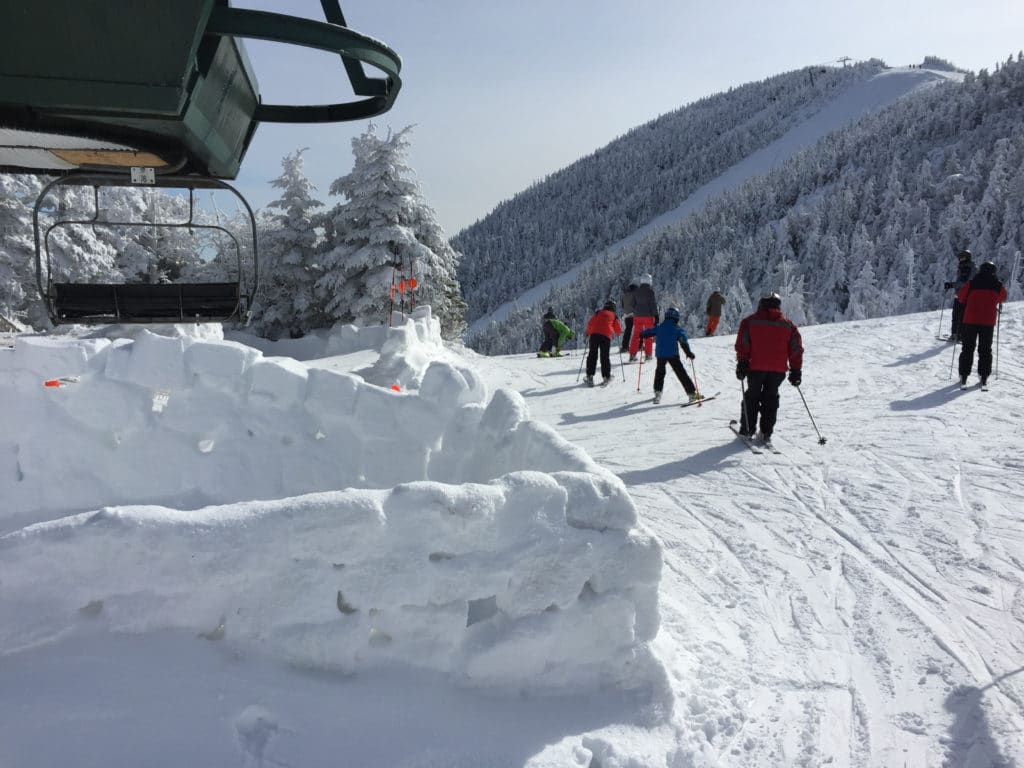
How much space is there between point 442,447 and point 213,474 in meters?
2.00

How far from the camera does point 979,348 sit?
9969 millimetres

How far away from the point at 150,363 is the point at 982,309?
10.7m

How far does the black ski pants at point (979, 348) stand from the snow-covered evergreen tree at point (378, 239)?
16394 millimetres

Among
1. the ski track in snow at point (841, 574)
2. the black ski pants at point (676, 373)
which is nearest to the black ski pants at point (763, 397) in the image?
the ski track in snow at point (841, 574)

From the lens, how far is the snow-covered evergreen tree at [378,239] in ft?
74.8

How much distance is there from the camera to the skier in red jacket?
→ 759cm

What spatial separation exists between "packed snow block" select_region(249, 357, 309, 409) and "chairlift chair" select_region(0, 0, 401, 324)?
104 inches

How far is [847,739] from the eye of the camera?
312 cm

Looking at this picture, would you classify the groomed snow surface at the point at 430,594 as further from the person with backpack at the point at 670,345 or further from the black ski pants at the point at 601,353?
the black ski pants at the point at 601,353

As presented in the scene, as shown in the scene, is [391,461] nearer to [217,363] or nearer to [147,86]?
[217,363]

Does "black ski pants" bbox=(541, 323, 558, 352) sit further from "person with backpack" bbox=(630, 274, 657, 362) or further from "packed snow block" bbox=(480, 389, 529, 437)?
"packed snow block" bbox=(480, 389, 529, 437)

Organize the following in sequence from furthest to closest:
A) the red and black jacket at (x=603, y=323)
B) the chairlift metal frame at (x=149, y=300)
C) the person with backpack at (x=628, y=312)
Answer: the person with backpack at (x=628, y=312) < the red and black jacket at (x=603, y=323) < the chairlift metal frame at (x=149, y=300)

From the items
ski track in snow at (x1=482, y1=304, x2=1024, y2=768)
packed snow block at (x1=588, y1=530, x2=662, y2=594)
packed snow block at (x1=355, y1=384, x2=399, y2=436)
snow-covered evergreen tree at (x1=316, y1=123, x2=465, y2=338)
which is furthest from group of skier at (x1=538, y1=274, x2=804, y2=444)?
snow-covered evergreen tree at (x1=316, y1=123, x2=465, y2=338)

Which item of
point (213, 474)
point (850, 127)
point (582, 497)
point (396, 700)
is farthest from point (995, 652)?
point (850, 127)
